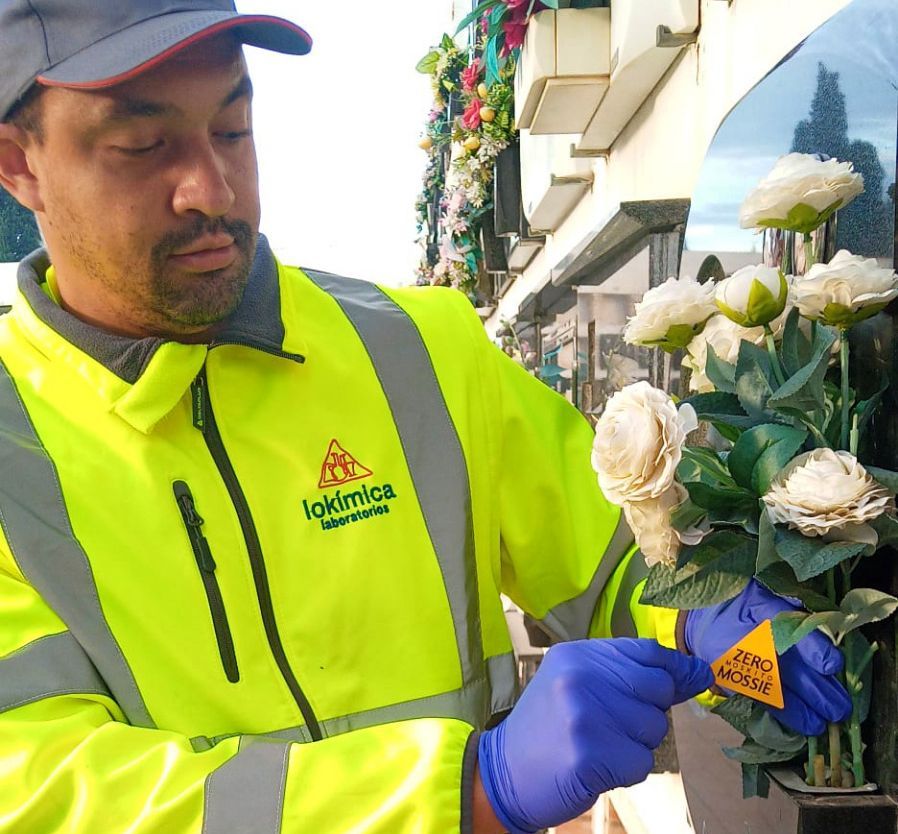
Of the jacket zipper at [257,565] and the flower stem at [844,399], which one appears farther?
the jacket zipper at [257,565]

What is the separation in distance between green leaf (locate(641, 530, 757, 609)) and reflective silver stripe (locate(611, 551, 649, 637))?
1.04 ft

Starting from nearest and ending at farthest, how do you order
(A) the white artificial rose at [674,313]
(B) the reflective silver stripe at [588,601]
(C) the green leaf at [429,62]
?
(A) the white artificial rose at [674,313] → (B) the reflective silver stripe at [588,601] → (C) the green leaf at [429,62]

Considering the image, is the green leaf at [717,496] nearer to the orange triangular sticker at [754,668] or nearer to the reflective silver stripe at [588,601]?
the orange triangular sticker at [754,668]

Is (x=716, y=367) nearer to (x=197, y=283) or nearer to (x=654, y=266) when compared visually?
(x=197, y=283)

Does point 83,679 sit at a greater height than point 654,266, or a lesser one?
lesser

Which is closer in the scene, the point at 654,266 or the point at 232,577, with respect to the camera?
the point at 232,577

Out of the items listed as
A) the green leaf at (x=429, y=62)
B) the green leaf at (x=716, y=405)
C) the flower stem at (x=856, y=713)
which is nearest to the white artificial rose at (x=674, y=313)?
the green leaf at (x=716, y=405)

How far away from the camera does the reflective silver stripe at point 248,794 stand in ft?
3.56

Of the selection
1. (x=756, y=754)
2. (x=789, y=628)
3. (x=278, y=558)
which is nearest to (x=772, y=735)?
(x=756, y=754)

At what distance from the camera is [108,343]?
4.76 ft

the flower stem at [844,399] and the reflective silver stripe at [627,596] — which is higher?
the flower stem at [844,399]

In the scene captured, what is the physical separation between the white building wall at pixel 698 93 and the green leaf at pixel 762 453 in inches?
28.2

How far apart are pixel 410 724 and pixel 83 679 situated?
496 millimetres

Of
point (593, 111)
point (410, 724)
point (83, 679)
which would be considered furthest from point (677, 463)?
point (593, 111)
